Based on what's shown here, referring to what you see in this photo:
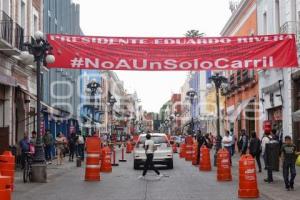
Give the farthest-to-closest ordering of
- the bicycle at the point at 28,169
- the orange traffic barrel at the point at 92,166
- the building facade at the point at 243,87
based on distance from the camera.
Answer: the building facade at the point at 243,87 → the orange traffic barrel at the point at 92,166 → the bicycle at the point at 28,169

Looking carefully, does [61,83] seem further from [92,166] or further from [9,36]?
[92,166]

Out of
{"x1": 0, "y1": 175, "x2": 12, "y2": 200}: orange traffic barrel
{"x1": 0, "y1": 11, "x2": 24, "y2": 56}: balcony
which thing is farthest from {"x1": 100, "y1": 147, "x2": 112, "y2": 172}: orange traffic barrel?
{"x1": 0, "y1": 175, "x2": 12, "y2": 200}: orange traffic barrel

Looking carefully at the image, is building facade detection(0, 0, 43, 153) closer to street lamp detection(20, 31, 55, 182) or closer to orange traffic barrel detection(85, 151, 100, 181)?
street lamp detection(20, 31, 55, 182)

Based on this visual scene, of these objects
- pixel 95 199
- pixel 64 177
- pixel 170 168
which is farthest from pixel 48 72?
pixel 95 199

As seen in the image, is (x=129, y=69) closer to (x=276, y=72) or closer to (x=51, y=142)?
(x=51, y=142)

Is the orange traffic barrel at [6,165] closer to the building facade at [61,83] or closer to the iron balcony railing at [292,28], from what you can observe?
the iron balcony railing at [292,28]

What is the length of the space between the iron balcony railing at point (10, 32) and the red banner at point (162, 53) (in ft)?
5.64

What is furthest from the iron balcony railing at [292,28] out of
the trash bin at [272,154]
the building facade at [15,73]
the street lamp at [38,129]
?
the building facade at [15,73]

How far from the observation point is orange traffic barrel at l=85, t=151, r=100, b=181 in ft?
67.5

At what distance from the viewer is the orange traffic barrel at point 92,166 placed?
20.6 metres

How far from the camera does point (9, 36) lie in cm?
2423

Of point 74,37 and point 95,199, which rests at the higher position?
point 74,37

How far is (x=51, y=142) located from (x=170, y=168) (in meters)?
6.57

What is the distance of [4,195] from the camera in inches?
359
